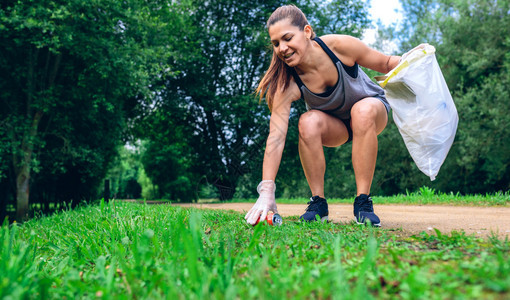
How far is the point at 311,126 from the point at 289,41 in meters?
0.70

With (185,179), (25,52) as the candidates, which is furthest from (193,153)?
(25,52)

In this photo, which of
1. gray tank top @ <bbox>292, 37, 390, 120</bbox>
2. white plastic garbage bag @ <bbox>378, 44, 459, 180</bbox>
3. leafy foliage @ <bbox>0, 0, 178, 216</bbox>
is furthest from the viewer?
leafy foliage @ <bbox>0, 0, 178, 216</bbox>

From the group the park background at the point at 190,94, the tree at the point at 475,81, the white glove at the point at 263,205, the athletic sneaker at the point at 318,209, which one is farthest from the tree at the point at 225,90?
the white glove at the point at 263,205

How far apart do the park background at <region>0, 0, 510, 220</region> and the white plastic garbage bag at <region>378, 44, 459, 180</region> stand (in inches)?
323

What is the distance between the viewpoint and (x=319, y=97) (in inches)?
117

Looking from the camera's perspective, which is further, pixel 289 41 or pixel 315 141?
pixel 315 141

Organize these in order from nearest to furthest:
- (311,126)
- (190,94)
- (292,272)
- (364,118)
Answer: (292,272), (364,118), (311,126), (190,94)

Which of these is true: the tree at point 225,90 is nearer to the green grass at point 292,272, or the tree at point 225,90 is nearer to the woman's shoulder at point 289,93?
the woman's shoulder at point 289,93

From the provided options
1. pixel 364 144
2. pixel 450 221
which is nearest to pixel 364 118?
pixel 364 144

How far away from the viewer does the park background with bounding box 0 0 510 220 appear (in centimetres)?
979

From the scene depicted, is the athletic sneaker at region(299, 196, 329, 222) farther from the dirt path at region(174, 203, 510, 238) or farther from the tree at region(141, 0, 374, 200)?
the tree at region(141, 0, 374, 200)

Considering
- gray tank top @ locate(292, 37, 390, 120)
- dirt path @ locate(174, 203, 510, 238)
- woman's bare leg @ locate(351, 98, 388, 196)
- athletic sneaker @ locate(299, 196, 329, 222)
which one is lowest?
dirt path @ locate(174, 203, 510, 238)

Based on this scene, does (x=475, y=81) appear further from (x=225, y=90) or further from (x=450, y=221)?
(x=450, y=221)

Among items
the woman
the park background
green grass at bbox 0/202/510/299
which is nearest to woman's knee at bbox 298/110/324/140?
the woman
